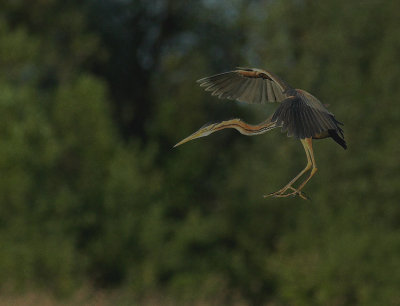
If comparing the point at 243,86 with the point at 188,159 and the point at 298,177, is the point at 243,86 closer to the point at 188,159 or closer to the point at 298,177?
Result: the point at 298,177

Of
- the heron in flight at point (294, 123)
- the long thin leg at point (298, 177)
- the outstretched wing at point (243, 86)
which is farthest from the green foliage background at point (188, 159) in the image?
the long thin leg at point (298, 177)

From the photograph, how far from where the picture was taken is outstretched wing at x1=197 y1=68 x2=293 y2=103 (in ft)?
11.4

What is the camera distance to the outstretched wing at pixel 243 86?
3475 mm

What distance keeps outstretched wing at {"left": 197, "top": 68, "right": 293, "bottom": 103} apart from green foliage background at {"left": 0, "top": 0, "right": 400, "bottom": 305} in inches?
376

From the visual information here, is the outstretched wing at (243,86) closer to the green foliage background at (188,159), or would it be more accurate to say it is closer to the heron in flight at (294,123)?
the heron in flight at (294,123)

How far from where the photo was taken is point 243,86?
3615 millimetres

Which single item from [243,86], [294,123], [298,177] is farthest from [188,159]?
[298,177]

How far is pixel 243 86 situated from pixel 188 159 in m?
14.9

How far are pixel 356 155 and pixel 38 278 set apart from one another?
19.9 ft

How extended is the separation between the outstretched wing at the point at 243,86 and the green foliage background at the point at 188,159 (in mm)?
9543

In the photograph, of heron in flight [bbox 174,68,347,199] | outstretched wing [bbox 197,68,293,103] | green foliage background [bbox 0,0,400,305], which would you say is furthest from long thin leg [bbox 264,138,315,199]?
green foliage background [bbox 0,0,400,305]

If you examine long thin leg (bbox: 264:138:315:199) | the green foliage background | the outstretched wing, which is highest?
long thin leg (bbox: 264:138:315:199)

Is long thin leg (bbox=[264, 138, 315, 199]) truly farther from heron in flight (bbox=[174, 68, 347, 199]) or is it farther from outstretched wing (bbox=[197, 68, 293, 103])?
outstretched wing (bbox=[197, 68, 293, 103])

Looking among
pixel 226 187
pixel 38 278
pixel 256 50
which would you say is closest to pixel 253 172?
pixel 226 187
